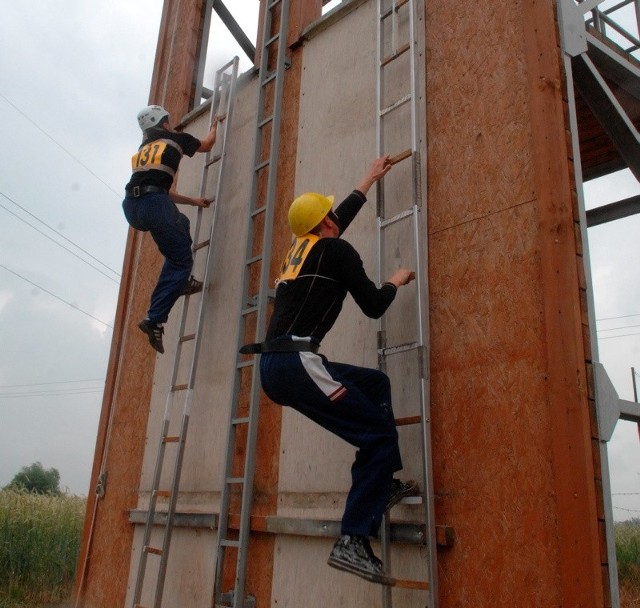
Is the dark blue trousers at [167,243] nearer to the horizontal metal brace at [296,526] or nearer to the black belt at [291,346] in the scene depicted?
the horizontal metal brace at [296,526]

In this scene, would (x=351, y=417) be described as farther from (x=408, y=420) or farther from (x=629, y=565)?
(x=629, y=565)

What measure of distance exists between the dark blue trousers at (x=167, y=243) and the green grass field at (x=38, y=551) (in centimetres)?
569

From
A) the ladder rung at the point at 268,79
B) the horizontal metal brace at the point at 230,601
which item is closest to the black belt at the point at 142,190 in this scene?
the ladder rung at the point at 268,79

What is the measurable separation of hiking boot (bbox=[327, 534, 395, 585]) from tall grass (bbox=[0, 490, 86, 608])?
743 cm

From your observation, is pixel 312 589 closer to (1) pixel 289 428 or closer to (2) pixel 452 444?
(1) pixel 289 428

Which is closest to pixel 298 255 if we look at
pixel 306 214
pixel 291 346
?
pixel 306 214

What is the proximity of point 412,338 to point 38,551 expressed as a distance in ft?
27.4

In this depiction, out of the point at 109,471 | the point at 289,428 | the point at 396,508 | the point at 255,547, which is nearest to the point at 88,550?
the point at 109,471

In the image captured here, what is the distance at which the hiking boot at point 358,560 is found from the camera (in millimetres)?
2998

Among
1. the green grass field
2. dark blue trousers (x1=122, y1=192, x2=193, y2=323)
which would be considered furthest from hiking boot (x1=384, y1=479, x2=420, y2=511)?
the green grass field

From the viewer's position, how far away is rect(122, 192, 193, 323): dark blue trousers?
16.8 feet

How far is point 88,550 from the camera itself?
6.03 m

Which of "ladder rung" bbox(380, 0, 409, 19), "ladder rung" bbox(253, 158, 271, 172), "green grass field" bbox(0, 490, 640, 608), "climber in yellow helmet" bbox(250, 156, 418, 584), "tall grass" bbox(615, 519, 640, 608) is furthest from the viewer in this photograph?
"tall grass" bbox(615, 519, 640, 608)

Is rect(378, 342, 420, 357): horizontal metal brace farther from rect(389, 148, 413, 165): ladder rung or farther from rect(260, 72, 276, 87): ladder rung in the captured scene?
rect(260, 72, 276, 87): ladder rung
